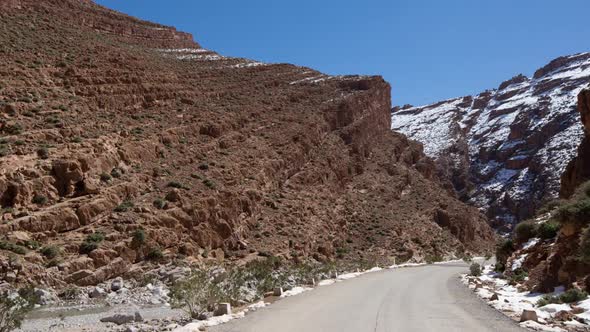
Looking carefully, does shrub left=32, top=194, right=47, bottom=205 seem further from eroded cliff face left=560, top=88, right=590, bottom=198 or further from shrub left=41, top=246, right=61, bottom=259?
eroded cliff face left=560, top=88, right=590, bottom=198

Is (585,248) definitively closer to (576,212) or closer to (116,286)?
(576,212)

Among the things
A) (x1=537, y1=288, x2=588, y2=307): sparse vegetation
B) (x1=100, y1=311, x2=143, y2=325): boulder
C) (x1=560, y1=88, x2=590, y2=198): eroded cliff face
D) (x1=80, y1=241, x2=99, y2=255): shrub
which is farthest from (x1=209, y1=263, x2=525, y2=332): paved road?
(x1=80, y1=241, x2=99, y2=255): shrub

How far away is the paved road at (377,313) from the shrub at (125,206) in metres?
12.9

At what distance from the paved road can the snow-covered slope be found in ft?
212

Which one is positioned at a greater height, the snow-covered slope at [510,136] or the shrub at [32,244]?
the snow-covered slope at [510,136]

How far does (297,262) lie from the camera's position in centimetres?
3581

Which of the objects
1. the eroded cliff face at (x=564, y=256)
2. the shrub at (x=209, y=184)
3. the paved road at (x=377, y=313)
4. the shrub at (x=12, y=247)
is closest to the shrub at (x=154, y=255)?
the shrub at (x=12, y=247)

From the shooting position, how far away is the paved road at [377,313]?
38.4 feet

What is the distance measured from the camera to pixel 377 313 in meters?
14.1

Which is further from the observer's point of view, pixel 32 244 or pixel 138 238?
pixel 138 238

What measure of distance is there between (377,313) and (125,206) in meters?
18.5

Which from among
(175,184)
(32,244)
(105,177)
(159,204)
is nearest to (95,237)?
(32,244)

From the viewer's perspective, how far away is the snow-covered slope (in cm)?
9494

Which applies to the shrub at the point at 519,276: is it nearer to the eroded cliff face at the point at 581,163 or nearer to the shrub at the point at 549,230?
the shrub at the point at 549,230
